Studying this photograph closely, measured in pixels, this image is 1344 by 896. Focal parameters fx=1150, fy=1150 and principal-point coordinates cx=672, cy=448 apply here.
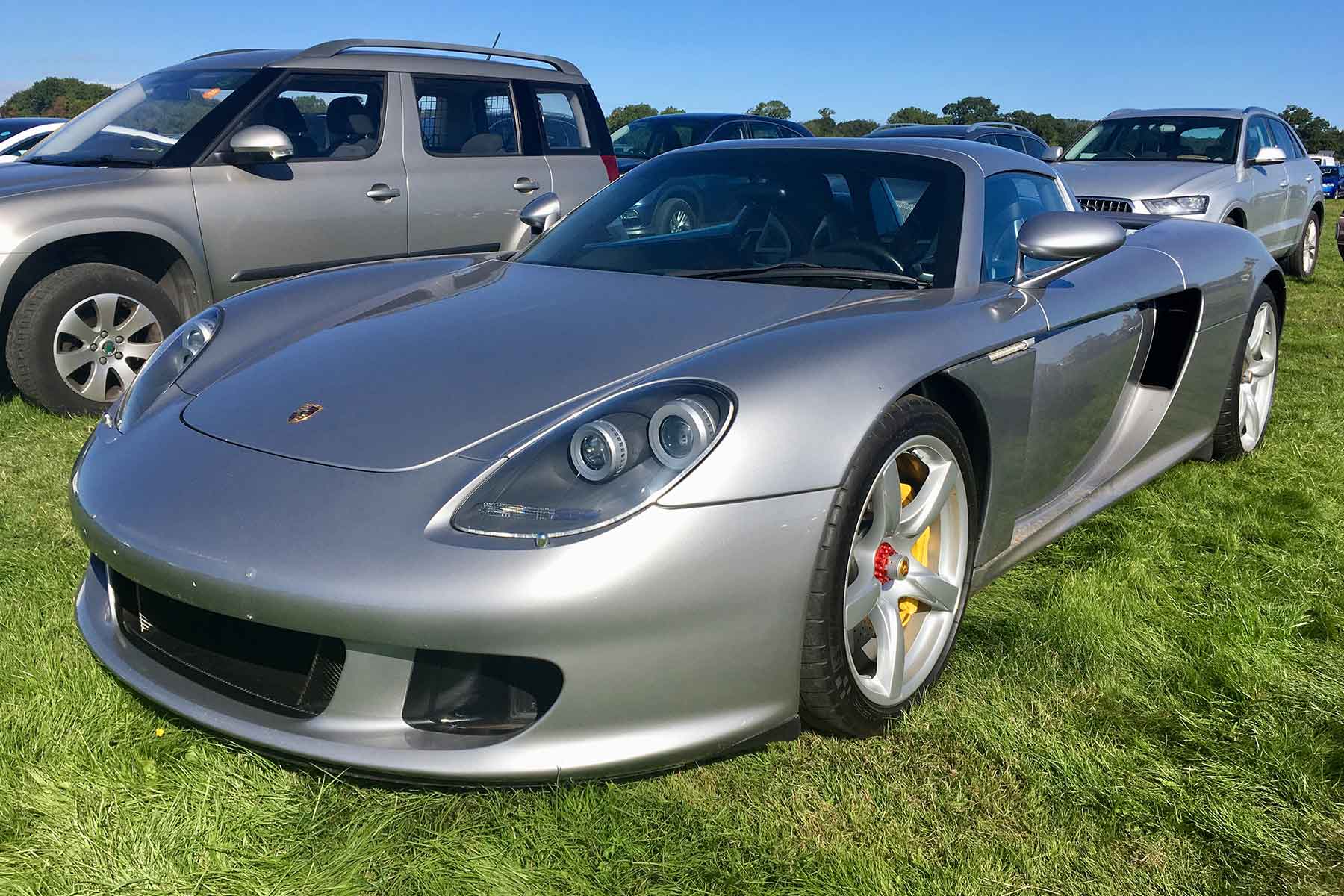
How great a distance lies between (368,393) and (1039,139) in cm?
1432

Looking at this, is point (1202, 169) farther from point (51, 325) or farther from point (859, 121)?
point (859, 121)

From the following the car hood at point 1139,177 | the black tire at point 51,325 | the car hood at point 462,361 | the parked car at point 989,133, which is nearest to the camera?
the car hood at point 462,361

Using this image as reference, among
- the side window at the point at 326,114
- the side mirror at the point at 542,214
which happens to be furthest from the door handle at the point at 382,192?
the side mirror at the point at 542,214

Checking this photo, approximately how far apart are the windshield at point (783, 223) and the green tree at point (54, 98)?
140ft

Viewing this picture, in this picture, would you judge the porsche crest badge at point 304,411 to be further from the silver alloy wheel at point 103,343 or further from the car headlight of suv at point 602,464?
the silver alloy wheel at point 103,343

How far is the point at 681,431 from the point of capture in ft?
6.84

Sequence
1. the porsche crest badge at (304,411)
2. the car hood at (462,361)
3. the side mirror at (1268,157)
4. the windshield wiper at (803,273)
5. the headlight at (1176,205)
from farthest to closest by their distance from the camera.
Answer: the side mirror at (1268,157) < the headlight at (1176,205) < the windshield wiper at (803,273) < the porsche crest badge at (304,411) < the car hood at (462,361)

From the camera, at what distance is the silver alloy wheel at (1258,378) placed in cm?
435

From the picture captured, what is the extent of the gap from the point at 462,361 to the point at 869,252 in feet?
3.65

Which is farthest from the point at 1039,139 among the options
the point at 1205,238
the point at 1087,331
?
the point at 1087,331

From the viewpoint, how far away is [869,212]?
3.06 m

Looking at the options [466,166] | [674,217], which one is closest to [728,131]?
[466,166]

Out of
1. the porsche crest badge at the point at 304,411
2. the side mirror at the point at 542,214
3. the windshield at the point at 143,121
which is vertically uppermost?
the windshield at the point at 143,121

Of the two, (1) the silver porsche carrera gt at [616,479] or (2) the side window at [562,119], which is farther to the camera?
(2) the side window at [562,119]
